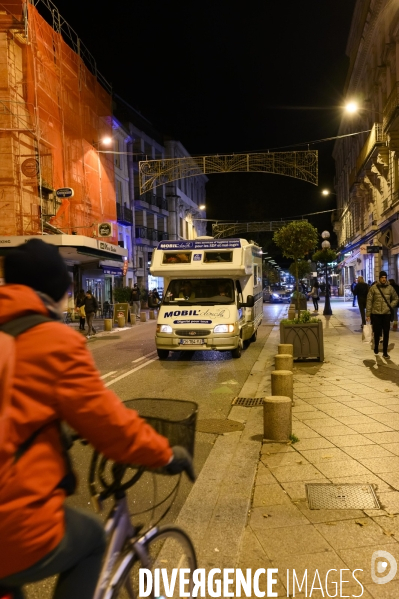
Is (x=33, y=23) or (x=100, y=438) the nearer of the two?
(x=100, y=438)

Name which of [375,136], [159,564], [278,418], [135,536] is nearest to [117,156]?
[375,136]

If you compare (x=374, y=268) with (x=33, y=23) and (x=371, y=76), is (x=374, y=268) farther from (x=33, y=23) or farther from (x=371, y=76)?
(x=33, y=23)

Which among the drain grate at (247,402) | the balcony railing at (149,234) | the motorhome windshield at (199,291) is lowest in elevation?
the drain grate at (247,402)

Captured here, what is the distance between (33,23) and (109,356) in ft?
55.0

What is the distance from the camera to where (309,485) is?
15.8 ft

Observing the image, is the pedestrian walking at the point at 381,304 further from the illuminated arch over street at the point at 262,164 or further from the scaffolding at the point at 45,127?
the scaffolding at the point at 45,127

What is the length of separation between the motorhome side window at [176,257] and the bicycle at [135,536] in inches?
408

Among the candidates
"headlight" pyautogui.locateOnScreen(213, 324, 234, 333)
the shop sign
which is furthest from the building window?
"headlight" pyautogui.locateOnScreen(213, 324, 234, 333)

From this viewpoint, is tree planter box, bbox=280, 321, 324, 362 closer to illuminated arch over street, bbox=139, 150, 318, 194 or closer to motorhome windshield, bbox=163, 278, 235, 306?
motorhome windshield, bbox=163, 278, 235, 306

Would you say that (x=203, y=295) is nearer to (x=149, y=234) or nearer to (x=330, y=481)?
(x=330, y=481)

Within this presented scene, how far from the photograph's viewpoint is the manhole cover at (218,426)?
6.88m

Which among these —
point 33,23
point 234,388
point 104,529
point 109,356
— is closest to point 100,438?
point 104,529

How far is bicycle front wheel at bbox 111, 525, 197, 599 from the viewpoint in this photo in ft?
7.41

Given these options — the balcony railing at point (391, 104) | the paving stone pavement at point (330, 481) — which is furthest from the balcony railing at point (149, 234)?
the paving stone pavement at point (330, 481)
